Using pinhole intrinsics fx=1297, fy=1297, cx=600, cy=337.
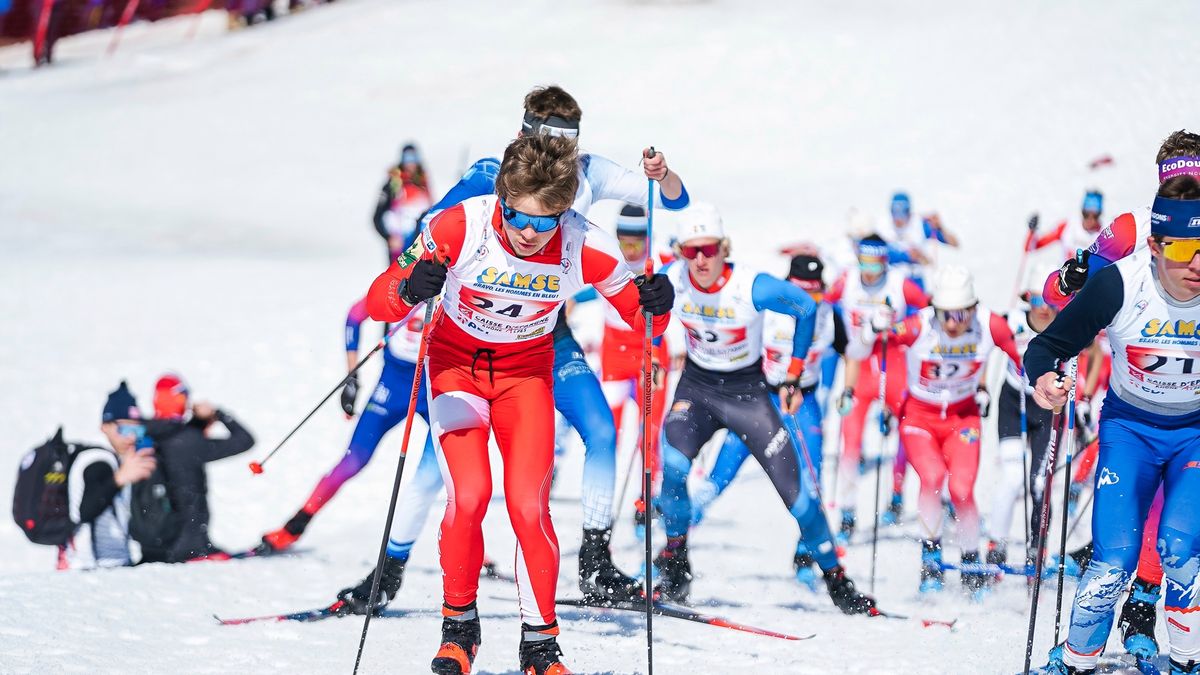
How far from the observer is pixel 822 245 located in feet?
59.4

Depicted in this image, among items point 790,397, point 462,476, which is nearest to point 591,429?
point 790,397

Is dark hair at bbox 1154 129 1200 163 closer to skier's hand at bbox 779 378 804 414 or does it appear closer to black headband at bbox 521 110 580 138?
skier's hand at bbox 779 378 804 414

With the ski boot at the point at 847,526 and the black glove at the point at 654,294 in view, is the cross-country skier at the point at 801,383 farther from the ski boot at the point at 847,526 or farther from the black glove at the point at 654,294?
the black glove at the point at 654,294

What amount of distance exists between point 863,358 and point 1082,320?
4123mm

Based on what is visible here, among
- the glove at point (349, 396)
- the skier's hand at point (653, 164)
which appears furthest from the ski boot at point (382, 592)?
the skier's hand at point (653, 164)

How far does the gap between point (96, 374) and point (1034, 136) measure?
15.2 metres

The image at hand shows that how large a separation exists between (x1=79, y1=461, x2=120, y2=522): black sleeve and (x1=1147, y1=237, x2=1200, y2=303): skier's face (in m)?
6.48

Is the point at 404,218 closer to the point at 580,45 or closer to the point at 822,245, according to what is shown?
the point at 822,245

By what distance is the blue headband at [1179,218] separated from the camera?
4.84 metres

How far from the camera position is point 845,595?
7.14m

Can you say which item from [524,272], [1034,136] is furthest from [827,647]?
[1034,136]

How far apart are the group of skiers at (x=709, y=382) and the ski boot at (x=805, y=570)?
2 centimetres

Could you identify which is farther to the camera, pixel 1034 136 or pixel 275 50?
pixel 275 50

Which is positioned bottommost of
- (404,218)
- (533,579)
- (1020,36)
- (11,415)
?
(11,415)
